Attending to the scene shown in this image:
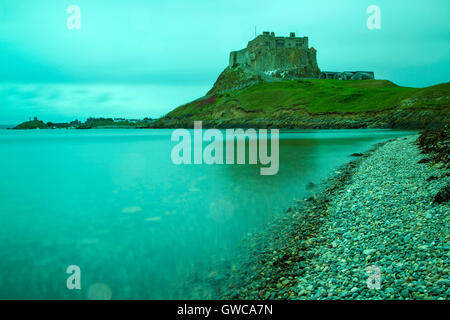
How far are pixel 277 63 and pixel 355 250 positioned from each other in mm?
175781

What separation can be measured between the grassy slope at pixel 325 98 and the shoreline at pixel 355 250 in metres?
73.3

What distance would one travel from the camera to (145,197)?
52.2ft

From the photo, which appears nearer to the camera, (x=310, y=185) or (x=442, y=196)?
(x=442, y=196)

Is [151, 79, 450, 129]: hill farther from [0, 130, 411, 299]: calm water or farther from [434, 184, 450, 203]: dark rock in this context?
[434, 184, 450, 203]: dark rock

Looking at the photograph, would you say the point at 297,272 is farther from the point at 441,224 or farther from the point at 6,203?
the point at 6,203

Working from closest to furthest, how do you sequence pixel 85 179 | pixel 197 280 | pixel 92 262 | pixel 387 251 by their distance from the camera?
pixel 387 251
pixel 197 280
pixel 92 262
pixel 85 179

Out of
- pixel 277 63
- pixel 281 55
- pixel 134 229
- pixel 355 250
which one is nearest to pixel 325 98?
pixel 277 63

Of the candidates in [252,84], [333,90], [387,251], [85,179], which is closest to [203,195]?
[387,251]

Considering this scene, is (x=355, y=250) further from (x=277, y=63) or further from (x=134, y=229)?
(x=277, y=63)

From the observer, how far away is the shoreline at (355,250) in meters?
5.13

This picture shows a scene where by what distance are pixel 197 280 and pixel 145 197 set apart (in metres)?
9.91

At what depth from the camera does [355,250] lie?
6.64m

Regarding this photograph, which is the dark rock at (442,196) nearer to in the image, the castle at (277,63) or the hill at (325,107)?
the hill at (325,107)

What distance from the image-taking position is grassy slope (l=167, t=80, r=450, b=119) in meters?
76.1
